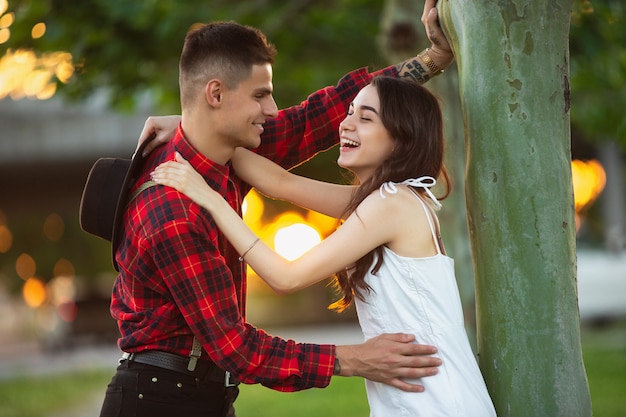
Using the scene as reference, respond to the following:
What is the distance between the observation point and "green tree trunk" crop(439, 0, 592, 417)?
3.13 m

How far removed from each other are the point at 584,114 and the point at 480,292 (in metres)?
7.37

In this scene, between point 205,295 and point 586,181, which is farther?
point 586,181

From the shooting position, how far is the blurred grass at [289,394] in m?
9.05

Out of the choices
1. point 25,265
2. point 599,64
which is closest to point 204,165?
point 599,64

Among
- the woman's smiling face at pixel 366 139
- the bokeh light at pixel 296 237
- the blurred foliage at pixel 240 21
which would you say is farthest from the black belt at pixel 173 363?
the bokeh light at pixel 296 237

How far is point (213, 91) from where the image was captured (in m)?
3.25

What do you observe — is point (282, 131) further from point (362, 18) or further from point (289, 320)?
point (289, 320)

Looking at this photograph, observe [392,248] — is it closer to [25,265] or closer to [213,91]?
[213,91]

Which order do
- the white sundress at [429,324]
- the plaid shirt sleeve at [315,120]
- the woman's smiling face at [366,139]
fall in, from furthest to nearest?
the plaid shirt sleeve at [315,120] → the woman's smiling face at [366,139] → the white sundress at [429,324]

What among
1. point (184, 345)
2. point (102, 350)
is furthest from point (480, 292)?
point (102, 350)

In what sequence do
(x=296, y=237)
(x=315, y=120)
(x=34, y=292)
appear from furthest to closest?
(x=34, y=292)
(x=296, y=237)
(x=315, y=120)

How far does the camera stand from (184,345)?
323cm

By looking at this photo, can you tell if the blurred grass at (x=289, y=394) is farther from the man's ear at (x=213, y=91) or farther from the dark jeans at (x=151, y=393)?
the man's ear at (x=213, y=91)

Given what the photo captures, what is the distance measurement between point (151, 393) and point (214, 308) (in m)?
0.42
